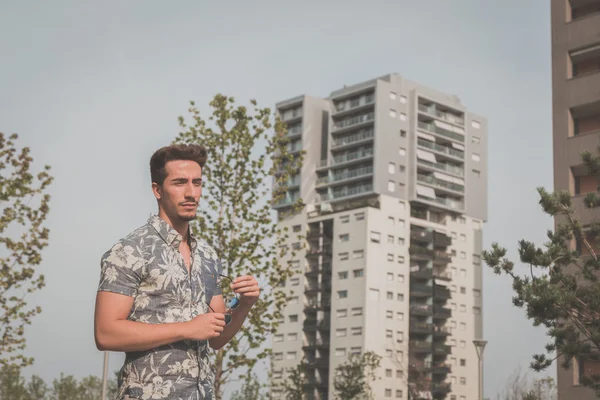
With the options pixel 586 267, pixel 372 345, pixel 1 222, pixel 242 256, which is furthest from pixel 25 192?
pixel 372 345

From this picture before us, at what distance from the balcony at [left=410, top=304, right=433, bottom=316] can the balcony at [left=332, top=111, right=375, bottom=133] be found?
76.5ft

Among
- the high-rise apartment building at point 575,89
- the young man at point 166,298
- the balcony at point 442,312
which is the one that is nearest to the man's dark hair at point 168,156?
the young man at point 166,298

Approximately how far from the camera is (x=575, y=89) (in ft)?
159

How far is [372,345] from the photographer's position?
368 feet

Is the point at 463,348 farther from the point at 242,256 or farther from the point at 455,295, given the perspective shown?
the point at 242,256

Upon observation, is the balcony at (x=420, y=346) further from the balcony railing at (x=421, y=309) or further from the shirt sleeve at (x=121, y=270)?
the shirt sleeve at (x=121, y=270)

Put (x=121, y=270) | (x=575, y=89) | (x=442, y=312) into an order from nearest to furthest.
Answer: (x=121, y=270) → (x=575, y=89) → (x=442, y=312)

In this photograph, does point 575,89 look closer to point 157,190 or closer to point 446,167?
point 157,190

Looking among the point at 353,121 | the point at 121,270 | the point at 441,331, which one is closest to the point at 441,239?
the point at 441,331

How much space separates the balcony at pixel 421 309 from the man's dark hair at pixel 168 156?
11436 centimetres

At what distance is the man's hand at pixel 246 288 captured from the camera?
4.27 meters

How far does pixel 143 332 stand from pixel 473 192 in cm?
12624

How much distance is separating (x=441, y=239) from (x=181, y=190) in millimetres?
119280

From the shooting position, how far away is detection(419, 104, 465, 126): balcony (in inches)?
4786
